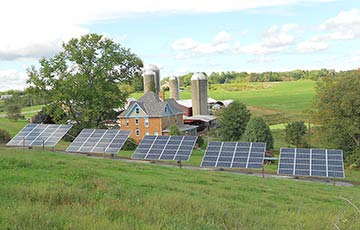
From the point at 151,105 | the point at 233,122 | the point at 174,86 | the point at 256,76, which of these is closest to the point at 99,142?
the point at 151,105

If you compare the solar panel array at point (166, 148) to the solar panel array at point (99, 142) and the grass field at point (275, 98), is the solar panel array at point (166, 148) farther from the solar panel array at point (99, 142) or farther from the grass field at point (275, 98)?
the grass field at point (275, 98)

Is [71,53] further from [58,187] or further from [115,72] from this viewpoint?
[58,187]

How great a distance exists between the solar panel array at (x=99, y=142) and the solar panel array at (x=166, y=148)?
7.00 ft

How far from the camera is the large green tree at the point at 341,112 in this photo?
38.2 meters

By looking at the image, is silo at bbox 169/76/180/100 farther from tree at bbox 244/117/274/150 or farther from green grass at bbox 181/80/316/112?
tree at bbox 244/117/274/150

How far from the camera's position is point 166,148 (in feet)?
104

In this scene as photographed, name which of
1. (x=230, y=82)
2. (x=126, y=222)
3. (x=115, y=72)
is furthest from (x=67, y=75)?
(x=230, y=82)

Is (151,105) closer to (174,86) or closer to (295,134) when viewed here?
(295,134)

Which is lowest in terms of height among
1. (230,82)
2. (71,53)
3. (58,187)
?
(230,82)

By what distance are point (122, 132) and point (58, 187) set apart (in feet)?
81.7

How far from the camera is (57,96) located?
1960 inches

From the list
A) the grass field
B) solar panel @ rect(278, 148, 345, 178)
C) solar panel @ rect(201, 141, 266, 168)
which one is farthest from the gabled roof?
solar panel @ rect(278, 148, 345, 178)

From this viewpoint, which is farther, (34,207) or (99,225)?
(34,207)

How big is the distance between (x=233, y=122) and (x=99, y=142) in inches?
875
